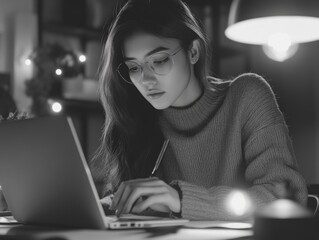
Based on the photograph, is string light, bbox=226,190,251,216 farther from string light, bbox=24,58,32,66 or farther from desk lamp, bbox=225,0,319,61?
string light, bbox=24,58,32,66

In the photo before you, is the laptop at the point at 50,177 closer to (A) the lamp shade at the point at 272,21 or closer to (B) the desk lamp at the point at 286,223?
(B) the desk lamp at the point at 286,223

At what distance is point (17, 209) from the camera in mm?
1109

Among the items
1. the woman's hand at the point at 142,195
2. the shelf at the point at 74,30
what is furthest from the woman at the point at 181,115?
the shelf at the point at 74,30

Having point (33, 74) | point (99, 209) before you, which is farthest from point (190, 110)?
point (33, 74)

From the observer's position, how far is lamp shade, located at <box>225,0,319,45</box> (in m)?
1.36

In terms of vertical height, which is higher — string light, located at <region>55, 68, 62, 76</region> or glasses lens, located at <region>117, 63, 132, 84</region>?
string light, located at <region>55, 68, 62, 76</region>

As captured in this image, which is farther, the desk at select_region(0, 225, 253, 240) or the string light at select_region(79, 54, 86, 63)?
the string light at select_region(79, 54, 86, 63)

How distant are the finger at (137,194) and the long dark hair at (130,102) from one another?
632mm

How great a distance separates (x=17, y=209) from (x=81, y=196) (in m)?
0.27

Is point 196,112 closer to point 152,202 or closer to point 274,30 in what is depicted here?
point 274,30

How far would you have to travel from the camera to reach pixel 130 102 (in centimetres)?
181

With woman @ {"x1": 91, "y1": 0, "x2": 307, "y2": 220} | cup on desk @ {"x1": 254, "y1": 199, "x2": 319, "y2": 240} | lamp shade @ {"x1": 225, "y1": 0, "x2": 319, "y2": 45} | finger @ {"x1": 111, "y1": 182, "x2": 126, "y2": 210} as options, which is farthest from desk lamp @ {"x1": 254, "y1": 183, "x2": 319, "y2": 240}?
lamp shade @ {"x1": 225, "y1": 0, "x2": 319, "y2": 45}

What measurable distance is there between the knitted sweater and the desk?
11.7 inches

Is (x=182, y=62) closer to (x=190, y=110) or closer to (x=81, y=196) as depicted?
(x=190, y=110)
